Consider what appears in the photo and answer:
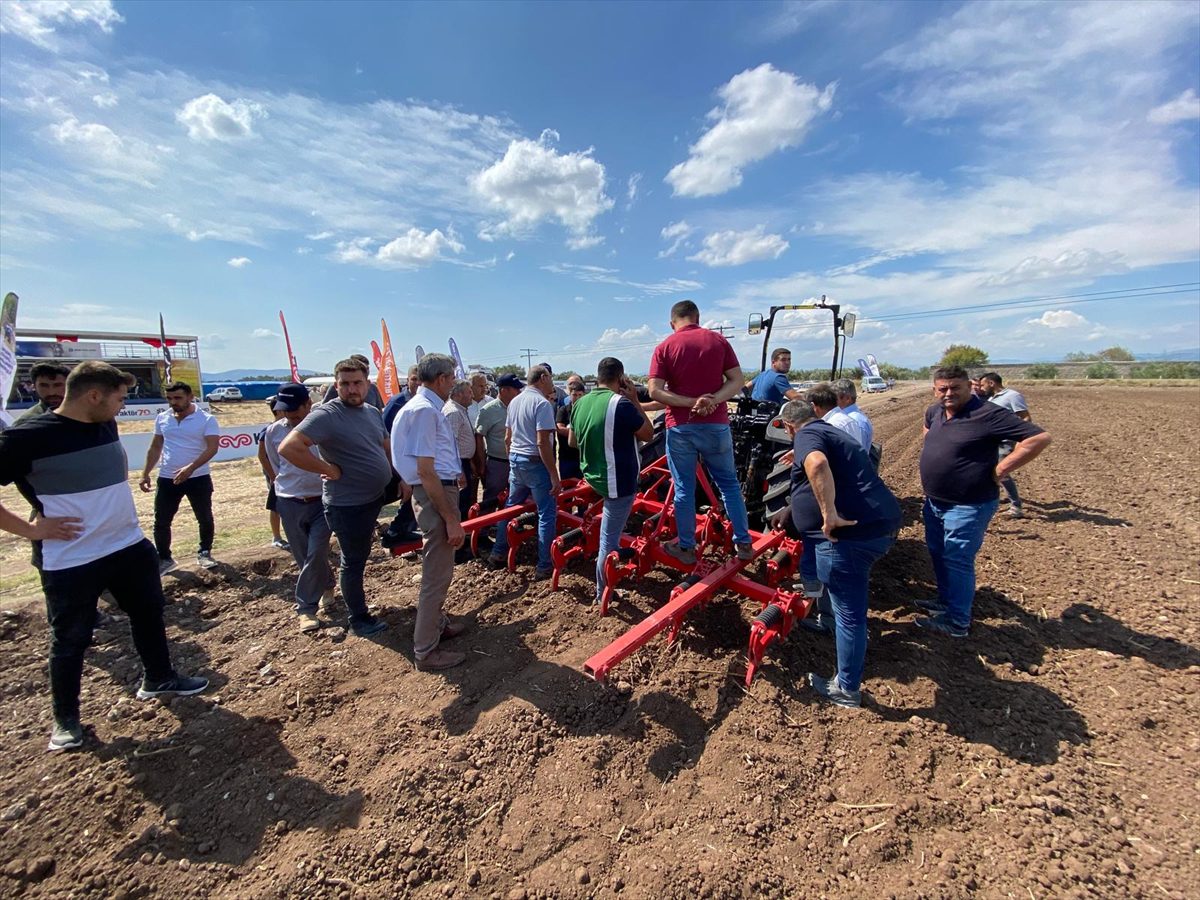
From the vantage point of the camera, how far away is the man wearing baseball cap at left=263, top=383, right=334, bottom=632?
149 inches

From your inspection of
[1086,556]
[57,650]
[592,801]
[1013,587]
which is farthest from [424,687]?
[1086,556]

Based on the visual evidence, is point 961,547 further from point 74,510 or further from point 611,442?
point 74,510

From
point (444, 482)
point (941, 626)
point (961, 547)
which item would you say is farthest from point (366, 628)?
point (961, 547)

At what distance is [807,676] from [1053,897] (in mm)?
1309

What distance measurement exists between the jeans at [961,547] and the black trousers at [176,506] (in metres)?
6.12

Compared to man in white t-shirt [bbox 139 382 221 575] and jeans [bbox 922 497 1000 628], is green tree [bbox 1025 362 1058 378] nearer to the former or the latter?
jeans [bbox 922 497 1000 628]

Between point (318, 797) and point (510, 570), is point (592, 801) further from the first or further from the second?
point (510, 570)

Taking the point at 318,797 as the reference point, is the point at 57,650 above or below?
above

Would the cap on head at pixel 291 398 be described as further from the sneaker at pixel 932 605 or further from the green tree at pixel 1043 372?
the green tree at pixel 1043 372

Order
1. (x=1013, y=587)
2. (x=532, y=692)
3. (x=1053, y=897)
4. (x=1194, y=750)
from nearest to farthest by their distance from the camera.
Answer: (x=1053, y=897) < (x=1194, y=750) < (x=532, y=692) < (x=1013, y=587)

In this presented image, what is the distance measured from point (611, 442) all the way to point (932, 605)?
2.71 meters

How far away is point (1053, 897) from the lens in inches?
70.9

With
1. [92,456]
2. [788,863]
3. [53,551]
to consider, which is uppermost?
[92,456]

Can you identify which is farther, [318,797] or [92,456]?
[92,456]
